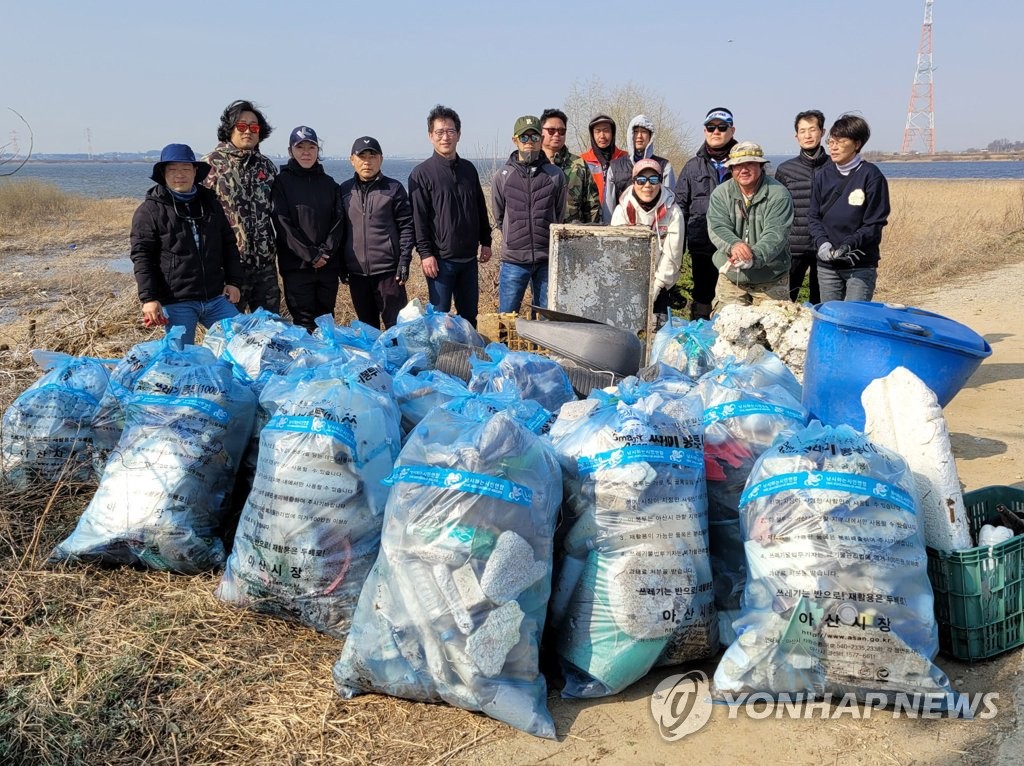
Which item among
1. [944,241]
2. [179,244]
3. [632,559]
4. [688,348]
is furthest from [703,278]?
[944,241]

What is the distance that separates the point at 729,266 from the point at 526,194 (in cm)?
151

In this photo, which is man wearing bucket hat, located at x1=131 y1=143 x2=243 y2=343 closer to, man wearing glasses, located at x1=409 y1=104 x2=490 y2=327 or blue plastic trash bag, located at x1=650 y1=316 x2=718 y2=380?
man wearing glasses, located at x1=409 y1=104 x2=490 y2=327

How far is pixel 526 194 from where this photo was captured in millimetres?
5711

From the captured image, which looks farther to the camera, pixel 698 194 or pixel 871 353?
pixel 698 194

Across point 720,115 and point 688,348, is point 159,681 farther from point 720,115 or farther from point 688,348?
point 720,115

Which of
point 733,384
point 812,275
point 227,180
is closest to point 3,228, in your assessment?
point 227,180

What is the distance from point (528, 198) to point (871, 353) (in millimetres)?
3083

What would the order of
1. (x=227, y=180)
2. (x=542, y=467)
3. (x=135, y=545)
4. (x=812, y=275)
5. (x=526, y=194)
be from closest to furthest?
(x=542, y=467) < (x=135, y=545) < (x=227, y=180) < (x=526, y=194) < (x=812, y=275)

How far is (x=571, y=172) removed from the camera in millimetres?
6156

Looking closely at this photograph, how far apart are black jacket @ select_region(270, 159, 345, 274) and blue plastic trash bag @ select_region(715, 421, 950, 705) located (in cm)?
356

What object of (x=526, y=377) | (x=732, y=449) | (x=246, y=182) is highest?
(x=246, y=182)

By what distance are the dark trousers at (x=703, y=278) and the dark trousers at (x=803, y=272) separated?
0.61 m

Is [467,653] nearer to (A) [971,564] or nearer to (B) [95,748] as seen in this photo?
(B) [95,748]

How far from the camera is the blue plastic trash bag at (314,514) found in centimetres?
267
